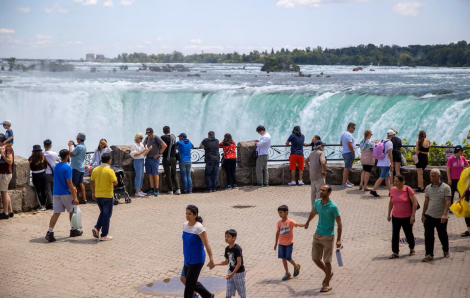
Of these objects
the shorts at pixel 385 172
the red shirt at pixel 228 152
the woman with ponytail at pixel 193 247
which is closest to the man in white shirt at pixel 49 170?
the red shirt at pixel 228 152

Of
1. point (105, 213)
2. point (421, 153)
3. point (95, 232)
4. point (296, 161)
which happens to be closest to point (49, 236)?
point (95, 232)

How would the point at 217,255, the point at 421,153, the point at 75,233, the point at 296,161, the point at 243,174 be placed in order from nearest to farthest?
the point at 217,255 < the point at 75,233 < the point at 421,153 < the point at 296,161 < the point at 243,174

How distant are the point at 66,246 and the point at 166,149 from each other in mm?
4511

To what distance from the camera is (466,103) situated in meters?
26.0

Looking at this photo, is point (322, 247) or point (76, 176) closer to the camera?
point (322, 247)

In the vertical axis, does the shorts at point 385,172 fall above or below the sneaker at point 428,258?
above

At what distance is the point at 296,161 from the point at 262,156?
2.78ft

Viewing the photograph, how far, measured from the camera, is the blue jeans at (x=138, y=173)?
13852mm

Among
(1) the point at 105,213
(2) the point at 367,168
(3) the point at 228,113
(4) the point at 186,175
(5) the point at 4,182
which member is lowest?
(3) the point at 228,113

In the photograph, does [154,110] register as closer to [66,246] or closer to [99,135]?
[99,135]

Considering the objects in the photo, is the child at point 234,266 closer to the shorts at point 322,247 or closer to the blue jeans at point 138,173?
the shorts at point 322,247

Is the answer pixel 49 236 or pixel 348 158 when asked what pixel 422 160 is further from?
pixel 49 236

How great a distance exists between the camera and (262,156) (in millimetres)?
14812

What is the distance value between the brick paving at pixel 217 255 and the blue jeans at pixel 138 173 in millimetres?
650
